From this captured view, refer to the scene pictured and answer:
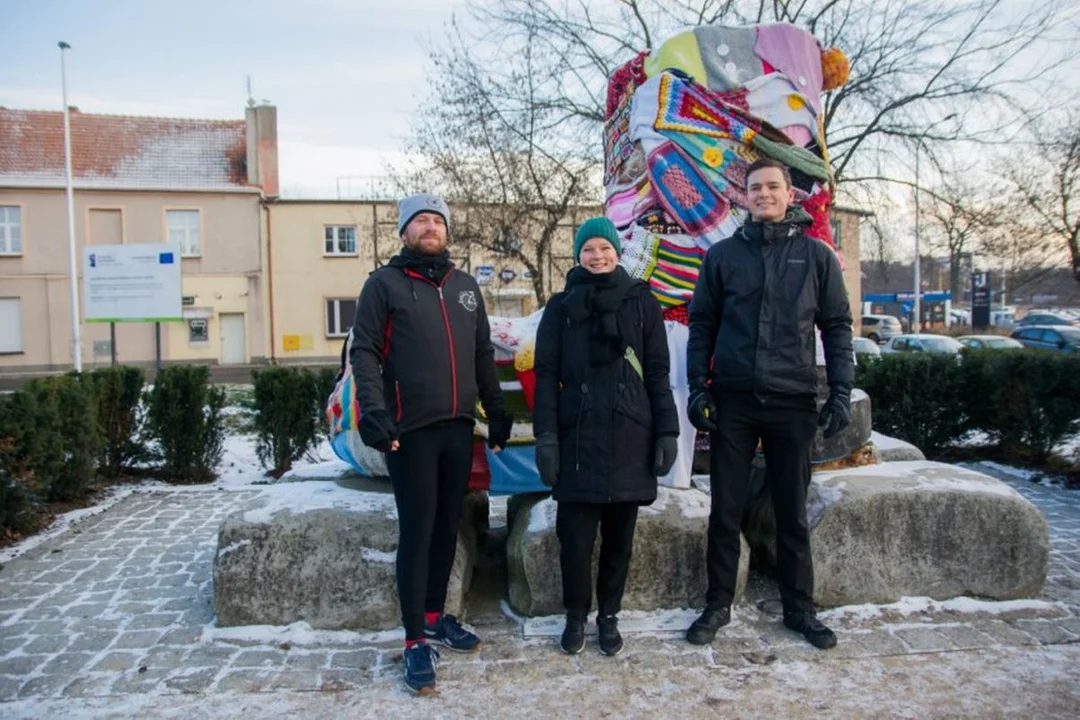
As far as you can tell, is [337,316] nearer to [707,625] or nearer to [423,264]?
[423,264]

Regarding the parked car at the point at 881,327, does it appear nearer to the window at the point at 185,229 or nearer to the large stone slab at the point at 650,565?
the window at the point at 185,229

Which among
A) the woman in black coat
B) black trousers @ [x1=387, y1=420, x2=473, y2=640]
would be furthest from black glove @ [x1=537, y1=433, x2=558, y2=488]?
black trousers @ [x1=387, y1=420, x2=473, y2=640]

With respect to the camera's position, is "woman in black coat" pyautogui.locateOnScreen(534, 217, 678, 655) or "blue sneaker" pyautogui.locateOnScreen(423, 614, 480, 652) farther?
"blue sneaker" pyautogui.locateOnScreen(423, 614, 480, 652)

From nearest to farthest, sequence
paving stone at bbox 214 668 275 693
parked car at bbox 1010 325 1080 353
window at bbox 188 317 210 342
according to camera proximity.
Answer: paving stone at bbox 214 668 275 693 → parked car at bbox 1010 325 1080 353 → window at bbox 188 317 210 342

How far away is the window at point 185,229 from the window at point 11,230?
459 cm

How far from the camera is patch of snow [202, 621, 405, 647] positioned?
3795mm

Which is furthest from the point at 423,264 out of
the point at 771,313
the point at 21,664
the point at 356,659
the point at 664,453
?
the point at 21,664

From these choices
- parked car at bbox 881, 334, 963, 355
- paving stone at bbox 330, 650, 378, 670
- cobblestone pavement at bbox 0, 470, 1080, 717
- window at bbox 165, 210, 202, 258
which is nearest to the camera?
cobblestone pavement at bbox 0, 470, 1080, 717

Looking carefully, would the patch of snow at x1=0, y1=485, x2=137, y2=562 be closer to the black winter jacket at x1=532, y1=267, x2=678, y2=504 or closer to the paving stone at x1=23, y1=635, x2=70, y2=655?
the paving stone at x1=23, y1=635, x2=70, y2=655

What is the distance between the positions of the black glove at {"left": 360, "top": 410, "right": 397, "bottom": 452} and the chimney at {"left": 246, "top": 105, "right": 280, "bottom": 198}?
86.8 ft

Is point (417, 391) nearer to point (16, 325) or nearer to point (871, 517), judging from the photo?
point (871, 517)

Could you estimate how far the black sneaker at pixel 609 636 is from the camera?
3551 mm

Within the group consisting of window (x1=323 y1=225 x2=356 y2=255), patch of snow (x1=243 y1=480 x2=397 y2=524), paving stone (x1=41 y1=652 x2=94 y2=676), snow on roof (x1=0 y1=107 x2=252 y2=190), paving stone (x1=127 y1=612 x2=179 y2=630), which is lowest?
paving stone (x1=127 y1=612 x2=179 y2=630)

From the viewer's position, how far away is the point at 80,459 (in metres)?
6.89
